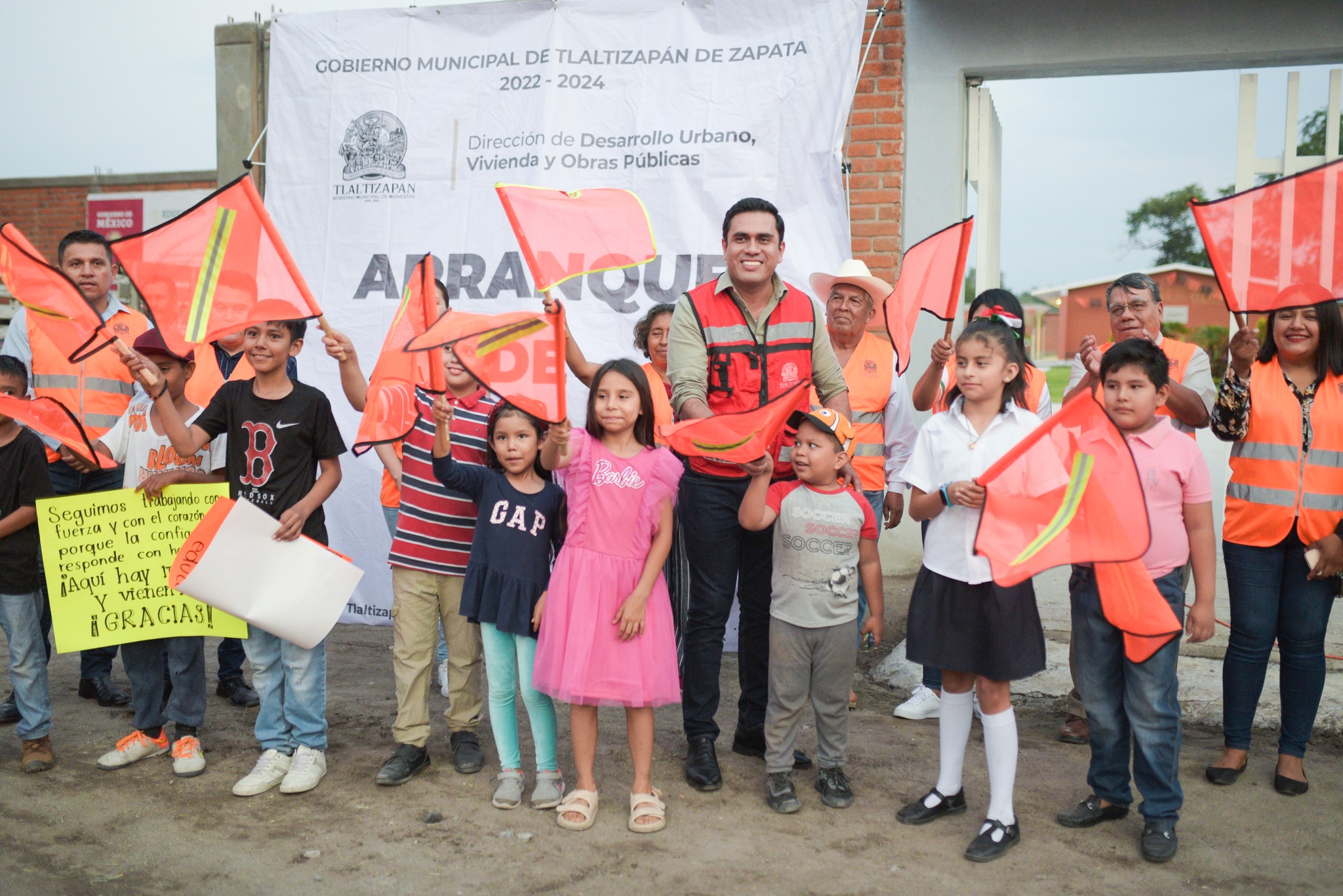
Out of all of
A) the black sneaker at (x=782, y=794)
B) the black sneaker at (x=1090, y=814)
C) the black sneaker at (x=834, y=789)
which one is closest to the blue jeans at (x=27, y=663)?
the black sneaker at (x=782, y=794)

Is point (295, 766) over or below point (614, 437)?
below

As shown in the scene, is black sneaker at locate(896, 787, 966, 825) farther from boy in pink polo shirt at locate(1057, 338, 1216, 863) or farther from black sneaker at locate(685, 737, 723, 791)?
black sneaker at locate(685, 737, 723, 791)

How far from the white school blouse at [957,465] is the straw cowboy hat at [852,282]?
1409mm

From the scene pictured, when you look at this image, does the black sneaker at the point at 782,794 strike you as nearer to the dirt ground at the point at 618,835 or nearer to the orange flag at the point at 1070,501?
the dirt ground at the point at 618,835

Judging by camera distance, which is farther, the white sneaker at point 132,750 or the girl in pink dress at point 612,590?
Answer: the white sneaker at point 132,750

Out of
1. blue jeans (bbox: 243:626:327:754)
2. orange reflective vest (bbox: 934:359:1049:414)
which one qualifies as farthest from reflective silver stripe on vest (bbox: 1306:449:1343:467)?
blue jeans (bbox: 243:626:327:754)

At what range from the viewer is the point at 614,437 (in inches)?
137

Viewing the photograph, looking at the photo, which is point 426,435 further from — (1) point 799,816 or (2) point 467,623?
(1) point 799,816

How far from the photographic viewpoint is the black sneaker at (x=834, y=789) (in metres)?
3.43

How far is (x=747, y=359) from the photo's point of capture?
3.70m

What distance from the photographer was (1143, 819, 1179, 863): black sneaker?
9.96 ft

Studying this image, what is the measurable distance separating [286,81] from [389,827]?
15.2 ft

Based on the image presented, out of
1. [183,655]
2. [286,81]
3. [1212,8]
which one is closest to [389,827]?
[183,655]

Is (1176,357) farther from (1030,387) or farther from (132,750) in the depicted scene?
(132,750)
